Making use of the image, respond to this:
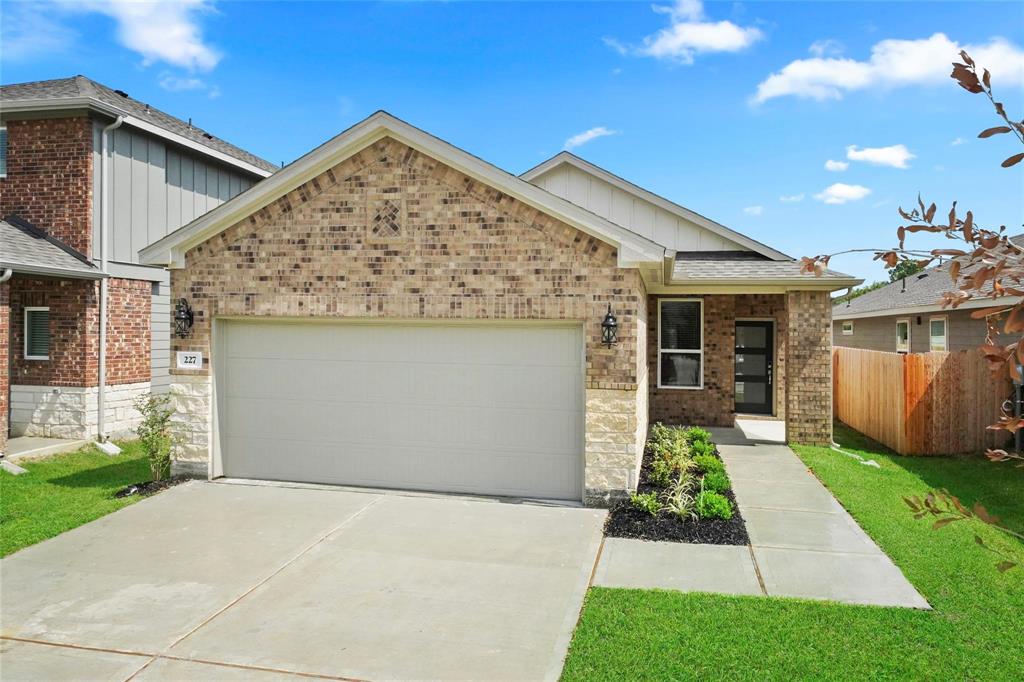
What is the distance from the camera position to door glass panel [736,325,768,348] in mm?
14180

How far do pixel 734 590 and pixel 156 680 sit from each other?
4423mm

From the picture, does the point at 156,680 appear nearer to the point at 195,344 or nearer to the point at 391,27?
the point at 195,344

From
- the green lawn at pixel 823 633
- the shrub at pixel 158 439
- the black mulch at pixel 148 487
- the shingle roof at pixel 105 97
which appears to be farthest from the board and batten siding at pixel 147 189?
the green lawn at pixel 823 633

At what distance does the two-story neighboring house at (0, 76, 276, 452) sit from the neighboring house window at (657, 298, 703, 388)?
10.3 meters

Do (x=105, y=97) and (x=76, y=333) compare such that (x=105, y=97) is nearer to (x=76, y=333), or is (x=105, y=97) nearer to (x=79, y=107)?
(x=79, y=107)

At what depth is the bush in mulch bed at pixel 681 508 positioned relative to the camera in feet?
22.6

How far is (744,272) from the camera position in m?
11.7

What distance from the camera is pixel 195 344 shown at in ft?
29.2

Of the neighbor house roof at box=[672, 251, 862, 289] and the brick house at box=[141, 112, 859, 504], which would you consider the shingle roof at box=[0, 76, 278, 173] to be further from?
the neighbor house roof at box=[672, 251, 862, 289]

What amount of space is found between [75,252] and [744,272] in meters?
12.2

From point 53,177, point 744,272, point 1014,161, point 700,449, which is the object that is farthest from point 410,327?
point 53,177

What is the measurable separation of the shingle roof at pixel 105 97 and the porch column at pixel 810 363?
12.9m

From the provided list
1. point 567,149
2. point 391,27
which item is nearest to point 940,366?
point 567,149

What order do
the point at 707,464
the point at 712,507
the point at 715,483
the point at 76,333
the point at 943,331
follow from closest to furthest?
1. the point at 712,507
2. the point at 715,483
3. the point at 707,464
4. the point at 76,333
5. the point at 943,331
